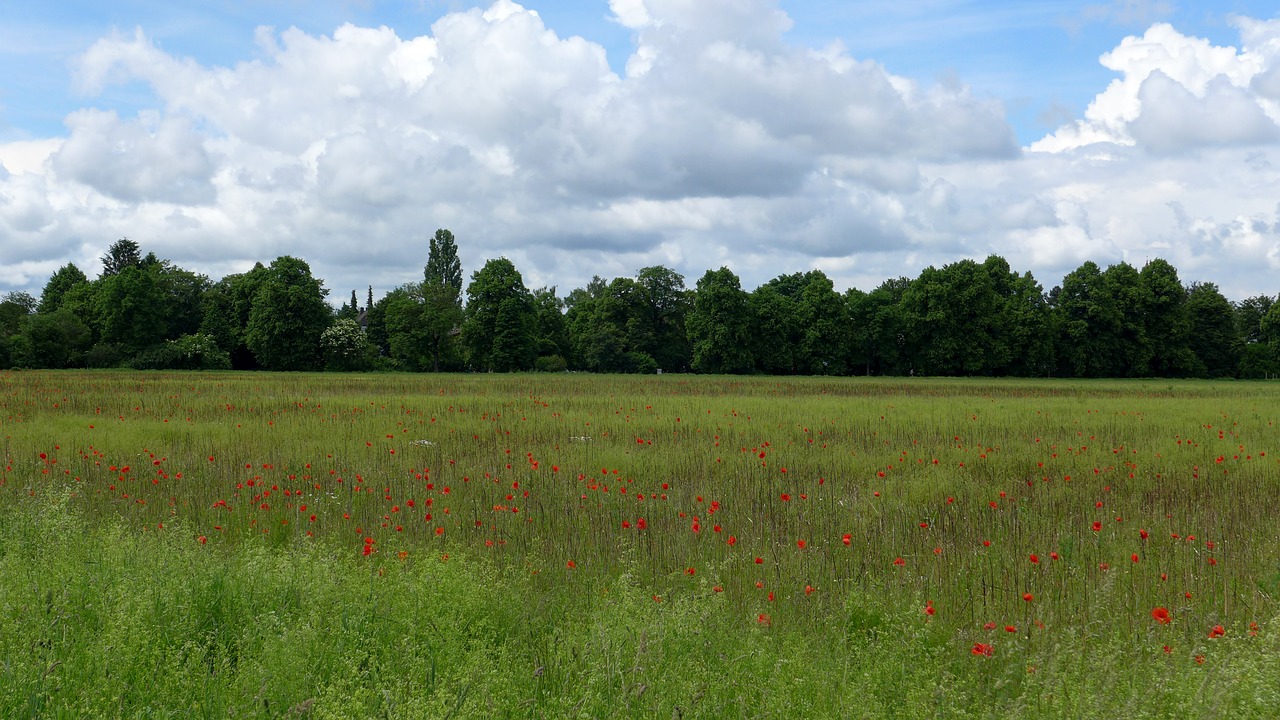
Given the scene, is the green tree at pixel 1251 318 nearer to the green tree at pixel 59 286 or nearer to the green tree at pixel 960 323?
the green tree at pixel 960 323

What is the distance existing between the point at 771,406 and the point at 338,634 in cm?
1805

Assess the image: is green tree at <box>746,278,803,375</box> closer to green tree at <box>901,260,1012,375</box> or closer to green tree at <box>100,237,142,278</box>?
green tree at <box>901,260,1012,375</box>

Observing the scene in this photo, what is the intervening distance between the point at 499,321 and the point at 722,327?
19606mm

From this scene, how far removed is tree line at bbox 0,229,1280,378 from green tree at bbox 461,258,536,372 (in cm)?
13

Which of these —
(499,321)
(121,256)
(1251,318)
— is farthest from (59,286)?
(1251,318)

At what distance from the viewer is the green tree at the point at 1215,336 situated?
7475 centimetres

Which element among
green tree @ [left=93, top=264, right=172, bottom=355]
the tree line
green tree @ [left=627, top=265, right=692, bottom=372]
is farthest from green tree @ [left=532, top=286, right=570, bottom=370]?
green tree @ [left=93, top=264, right=172, bottom=355]

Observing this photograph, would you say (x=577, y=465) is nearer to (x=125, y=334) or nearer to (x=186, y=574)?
(x=186, y=574)

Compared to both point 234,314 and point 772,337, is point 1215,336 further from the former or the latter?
point 234,314

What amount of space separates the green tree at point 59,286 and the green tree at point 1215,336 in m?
111

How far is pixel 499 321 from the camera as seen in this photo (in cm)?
6825

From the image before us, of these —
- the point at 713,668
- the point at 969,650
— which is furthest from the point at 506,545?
the point at 969,650

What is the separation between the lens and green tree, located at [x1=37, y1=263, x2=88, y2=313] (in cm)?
8188

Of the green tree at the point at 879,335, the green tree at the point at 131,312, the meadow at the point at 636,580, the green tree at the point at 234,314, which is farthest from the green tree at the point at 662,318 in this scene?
the meadow at the point at 636,580
